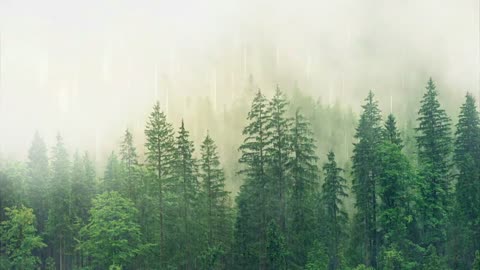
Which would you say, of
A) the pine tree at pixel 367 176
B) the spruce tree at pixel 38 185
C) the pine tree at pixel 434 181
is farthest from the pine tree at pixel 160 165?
the spruce tree at pixel 38 185

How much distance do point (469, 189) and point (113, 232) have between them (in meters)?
30.5

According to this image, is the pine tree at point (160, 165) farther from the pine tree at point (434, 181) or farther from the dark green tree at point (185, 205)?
the pine tree at point (434, 181)

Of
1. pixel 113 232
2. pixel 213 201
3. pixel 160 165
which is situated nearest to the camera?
pixel 113 232

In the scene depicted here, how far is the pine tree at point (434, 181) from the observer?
43.1m

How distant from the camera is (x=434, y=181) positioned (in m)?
44.0

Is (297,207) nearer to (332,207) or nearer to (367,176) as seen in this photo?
(332,207)

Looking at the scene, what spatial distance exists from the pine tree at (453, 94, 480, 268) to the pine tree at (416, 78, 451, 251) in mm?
1347

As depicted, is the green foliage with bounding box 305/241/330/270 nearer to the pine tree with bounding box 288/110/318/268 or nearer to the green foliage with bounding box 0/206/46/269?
the pine tree with bounding box 288/110/318/268

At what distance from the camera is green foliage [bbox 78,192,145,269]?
44344mm

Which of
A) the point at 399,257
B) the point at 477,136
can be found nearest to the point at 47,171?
the point at 399,257

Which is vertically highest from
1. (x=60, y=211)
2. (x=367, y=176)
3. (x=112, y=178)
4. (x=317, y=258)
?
(x=112, y=178)

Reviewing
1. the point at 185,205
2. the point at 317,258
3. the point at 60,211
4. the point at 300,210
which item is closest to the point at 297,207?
the point at 300,210

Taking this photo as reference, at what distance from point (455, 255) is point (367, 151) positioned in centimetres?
1105

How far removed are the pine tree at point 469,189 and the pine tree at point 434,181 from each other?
1.35 meters
